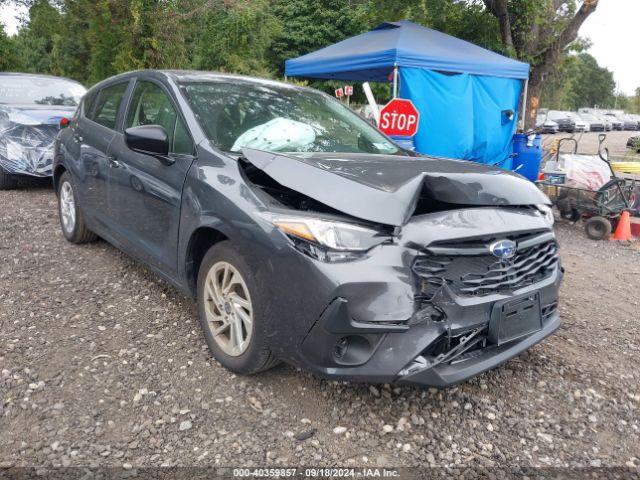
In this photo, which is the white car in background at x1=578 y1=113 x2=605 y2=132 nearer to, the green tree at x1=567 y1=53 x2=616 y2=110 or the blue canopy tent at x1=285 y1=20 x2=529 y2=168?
the blue canopy tent at x1=285 y1=20 x2=529 y2=168

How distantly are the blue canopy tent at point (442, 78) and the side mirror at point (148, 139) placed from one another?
202 inches

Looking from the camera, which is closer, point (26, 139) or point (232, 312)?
point (232, 312)

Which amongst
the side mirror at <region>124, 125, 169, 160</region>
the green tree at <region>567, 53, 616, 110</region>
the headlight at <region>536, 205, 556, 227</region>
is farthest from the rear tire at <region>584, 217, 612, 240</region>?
the green tree at <region>567, 53, 616, 110</region>

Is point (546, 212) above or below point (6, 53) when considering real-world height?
below

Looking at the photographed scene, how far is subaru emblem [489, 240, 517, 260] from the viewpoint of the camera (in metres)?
2.36

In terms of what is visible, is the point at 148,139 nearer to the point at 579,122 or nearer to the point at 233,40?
the point at 233,40

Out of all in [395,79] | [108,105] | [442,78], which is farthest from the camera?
[442,78]

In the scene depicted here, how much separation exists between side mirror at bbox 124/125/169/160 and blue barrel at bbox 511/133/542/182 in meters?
7.21

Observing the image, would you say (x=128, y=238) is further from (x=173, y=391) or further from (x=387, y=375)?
(x=387, y=375)

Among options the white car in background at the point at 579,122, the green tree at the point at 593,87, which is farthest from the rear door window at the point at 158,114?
the green tree at the point at 593,87

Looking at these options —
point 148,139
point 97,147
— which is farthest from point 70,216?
point 148,139

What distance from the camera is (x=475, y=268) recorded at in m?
2.33

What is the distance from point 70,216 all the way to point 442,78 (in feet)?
18.8

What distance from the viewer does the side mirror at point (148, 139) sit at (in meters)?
2.94
